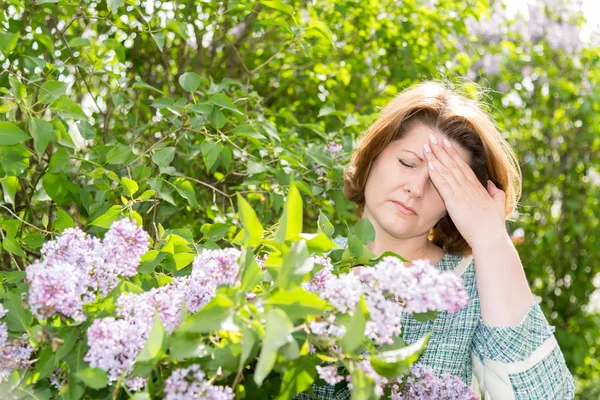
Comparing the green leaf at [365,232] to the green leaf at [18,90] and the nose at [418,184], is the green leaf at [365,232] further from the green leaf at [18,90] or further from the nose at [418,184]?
the green leaf at [18,90]

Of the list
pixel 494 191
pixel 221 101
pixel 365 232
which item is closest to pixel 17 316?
pixel 365 232

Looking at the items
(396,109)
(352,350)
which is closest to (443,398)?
(352,350)

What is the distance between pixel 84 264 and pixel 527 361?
895 millimetres

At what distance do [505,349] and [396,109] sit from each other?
63 cm

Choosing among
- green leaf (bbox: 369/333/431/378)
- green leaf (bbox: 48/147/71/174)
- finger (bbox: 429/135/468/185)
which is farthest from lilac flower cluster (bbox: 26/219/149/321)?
finger (bbox: 429/135/468/185)

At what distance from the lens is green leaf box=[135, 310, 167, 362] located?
2.51ft

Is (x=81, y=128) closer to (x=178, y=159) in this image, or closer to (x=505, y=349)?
(x=178, y=159)

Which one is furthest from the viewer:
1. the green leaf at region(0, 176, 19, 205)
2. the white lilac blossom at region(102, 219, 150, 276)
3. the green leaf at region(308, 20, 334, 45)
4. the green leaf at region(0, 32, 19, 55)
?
the green leaf at region(308, 20, 334, 45)

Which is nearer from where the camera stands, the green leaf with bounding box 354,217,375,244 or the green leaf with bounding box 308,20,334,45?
the green leaf with bounding box 354,217,375,244

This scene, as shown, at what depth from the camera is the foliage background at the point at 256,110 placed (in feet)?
5.18

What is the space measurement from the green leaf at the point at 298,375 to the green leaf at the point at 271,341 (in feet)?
0.29

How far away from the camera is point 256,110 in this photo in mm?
2400

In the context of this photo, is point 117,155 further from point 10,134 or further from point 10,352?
point 10,352

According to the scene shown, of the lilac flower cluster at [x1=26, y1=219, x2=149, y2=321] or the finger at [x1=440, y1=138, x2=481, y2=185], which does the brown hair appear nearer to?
the finger at [x1=440, y1=138, x2=481, y2=185]
